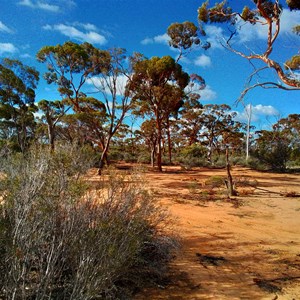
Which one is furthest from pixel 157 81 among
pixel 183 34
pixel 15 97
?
pixel 15 97

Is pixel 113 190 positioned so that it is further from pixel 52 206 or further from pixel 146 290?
pixel 146 290

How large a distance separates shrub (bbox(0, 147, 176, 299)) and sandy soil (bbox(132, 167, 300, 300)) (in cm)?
49

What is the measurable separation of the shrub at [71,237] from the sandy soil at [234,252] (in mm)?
493

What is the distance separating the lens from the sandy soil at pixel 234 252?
3646 mm

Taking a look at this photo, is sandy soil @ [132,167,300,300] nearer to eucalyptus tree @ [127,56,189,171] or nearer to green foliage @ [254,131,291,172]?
eucalyptus tree @ [127,56,189,171]

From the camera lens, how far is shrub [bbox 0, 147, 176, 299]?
2.47 m

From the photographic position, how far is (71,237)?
3.00 m

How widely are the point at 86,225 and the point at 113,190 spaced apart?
1.09 meters

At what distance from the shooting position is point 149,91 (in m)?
19.9

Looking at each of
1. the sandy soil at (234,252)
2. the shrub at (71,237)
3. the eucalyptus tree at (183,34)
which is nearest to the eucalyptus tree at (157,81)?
the eucalyptus tree at (183,34)

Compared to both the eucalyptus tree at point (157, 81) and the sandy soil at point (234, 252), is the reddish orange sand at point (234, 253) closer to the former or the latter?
the sandy soil at point (234, 252)

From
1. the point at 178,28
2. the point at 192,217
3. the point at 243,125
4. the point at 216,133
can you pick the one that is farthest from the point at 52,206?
the point at 243,125

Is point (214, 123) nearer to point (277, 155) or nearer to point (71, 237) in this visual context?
point (277, 155)

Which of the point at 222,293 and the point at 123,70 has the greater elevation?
the point at 123,70
